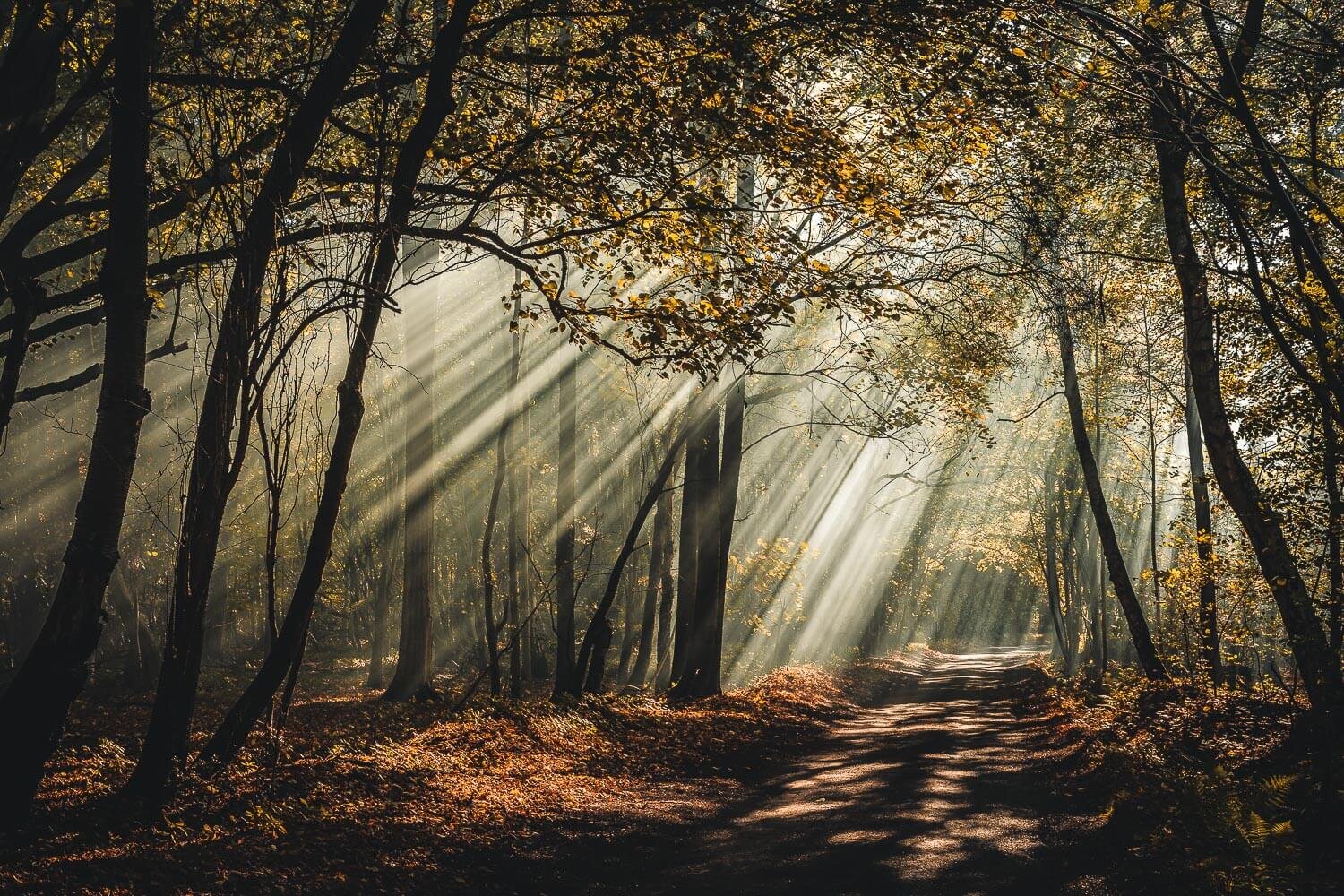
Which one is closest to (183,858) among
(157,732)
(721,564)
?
(157,732)

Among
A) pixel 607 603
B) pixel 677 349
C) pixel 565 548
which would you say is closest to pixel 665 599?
pixel 565 548

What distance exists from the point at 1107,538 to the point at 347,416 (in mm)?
14831

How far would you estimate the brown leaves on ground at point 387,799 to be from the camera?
16.9 feet

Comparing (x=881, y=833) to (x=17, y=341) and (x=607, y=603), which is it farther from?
(x=17, y=341)

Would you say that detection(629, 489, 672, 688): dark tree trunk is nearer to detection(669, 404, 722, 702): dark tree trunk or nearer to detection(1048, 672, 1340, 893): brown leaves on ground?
detection(669, 404, 722, 702): dark tree trunk

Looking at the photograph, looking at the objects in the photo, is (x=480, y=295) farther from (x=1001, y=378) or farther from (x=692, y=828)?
(x=692, y=828)

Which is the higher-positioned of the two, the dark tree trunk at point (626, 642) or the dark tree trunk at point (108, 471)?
the dark tree trunk at point (108, 471)

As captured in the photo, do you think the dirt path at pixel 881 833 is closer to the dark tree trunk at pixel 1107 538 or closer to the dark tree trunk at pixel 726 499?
the dark tree trunk at pixel 726 499

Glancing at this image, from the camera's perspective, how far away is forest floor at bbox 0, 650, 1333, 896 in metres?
5.52

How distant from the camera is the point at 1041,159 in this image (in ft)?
35.4

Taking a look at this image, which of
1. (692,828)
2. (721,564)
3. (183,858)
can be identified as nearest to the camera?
(183,858)

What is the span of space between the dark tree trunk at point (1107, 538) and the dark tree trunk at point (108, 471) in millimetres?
13417

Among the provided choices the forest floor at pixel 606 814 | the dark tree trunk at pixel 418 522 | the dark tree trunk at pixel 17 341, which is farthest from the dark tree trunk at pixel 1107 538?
the dark tree trunk at pixel 17 341

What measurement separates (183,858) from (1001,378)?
14554mm
